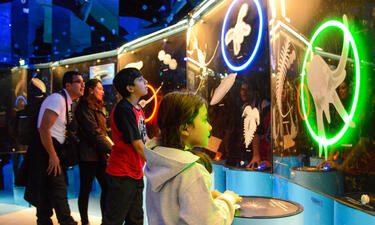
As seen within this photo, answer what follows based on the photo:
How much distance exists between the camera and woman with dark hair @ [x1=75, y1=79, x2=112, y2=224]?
9.87ft

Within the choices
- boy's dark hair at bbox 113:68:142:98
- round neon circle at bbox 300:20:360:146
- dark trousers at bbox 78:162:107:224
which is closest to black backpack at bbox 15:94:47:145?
dark trousers at bbox 78:162:107:224

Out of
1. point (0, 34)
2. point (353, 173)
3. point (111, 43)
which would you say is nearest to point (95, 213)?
point (111, 43)

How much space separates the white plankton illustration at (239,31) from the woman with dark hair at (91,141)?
1334 mm

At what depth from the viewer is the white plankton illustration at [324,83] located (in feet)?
4.67

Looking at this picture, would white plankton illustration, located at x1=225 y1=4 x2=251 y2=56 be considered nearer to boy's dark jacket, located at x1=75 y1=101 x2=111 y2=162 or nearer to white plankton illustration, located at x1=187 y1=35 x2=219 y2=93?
white plankton illustration, located at x1=187 y1=35 x2=219 y2=93

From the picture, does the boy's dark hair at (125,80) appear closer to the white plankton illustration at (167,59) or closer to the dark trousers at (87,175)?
the dark trousers at (87,175)

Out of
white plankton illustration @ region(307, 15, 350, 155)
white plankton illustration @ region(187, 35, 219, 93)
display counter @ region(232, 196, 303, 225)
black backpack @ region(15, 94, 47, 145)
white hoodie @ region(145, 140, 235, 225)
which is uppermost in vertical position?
white plankton illustration @ region(187, 35, 219, 93)

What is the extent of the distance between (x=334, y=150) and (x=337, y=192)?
0.61 feet

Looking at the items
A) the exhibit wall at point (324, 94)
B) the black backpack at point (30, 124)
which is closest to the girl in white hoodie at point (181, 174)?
the exhibit wall at point (324, 94)

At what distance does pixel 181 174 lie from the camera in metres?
1.15

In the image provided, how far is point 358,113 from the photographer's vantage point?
131 centimetres

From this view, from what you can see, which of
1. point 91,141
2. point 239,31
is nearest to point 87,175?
point 91,141

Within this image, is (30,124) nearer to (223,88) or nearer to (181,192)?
(223,88)

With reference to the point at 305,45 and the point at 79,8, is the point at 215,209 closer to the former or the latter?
the point at 305,45
